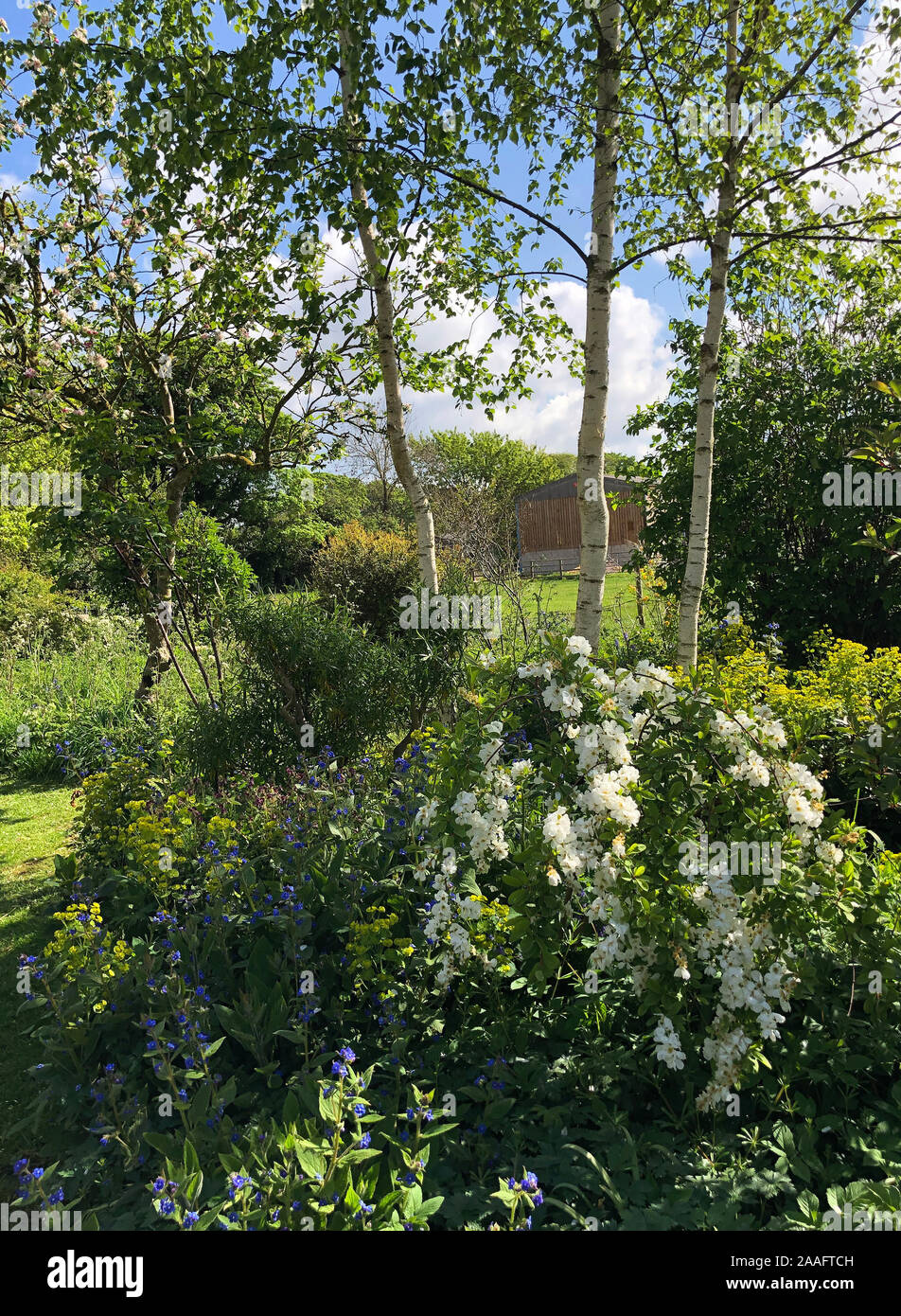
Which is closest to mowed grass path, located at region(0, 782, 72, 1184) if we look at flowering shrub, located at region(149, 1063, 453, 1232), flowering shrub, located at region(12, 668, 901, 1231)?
flowering shrub, located at region(12, 668, 901, 1231)

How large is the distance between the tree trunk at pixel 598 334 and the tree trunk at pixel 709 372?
97 centimetres

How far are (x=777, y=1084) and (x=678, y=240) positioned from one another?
4926mm

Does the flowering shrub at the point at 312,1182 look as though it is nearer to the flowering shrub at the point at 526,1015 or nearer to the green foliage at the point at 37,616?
the flowering shrub at the point at 526,1015

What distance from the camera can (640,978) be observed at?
2.35 m

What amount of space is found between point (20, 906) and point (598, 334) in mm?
4874

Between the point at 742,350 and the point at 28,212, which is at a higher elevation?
the point at 28,212

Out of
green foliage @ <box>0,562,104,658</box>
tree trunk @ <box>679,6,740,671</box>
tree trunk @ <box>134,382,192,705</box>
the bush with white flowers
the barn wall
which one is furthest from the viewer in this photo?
the barn wall

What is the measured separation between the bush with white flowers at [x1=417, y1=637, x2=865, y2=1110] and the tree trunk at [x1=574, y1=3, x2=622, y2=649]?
1872mm

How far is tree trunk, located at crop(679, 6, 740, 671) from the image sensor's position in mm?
5211

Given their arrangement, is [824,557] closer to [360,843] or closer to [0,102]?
[360,843]

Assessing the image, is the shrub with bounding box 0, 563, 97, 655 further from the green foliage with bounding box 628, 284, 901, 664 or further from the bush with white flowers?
the bush with white flowers

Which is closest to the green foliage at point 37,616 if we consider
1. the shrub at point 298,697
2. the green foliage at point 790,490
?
the shrub at point 298,697

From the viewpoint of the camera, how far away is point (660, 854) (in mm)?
2422
